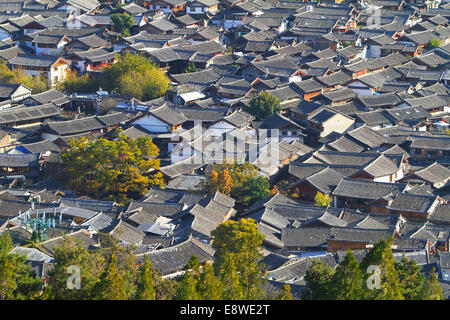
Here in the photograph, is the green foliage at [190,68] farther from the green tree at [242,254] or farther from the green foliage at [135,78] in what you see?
the green tree at [242,254]

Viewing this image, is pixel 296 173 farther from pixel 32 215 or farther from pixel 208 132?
pixel 32 215

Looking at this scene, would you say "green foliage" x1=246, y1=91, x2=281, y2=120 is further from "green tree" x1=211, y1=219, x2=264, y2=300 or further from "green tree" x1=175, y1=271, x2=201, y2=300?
"green tree" x1=175, y1=271, x2=201, y2=300

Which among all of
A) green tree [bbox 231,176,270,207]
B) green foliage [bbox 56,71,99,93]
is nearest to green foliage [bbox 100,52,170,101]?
green foliage [bbox 56,71,99,93]

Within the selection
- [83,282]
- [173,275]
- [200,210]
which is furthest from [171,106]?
[83,282]

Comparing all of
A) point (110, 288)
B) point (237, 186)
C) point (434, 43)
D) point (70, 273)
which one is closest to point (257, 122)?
point (237, 186)

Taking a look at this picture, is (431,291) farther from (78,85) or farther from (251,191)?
(78,85)
